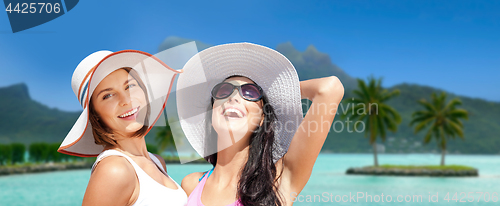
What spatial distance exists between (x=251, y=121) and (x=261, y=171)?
403 mm

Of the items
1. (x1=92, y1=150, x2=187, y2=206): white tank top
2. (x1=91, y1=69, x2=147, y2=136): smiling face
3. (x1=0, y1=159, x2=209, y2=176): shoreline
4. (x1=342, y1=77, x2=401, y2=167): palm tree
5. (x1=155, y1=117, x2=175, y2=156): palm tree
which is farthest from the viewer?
(x1=155, y1=117, x2=175, y2=156): palm tree

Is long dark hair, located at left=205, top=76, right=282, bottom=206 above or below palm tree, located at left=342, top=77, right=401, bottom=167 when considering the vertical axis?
above

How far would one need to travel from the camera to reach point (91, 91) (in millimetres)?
2408

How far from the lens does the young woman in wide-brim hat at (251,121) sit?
2615 mm

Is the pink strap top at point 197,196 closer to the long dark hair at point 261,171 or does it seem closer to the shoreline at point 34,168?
the long dark hair at point 261,171

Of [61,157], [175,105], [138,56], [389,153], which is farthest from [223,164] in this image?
[389,153]

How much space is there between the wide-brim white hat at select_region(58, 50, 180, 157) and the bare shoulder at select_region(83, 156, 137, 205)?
0.99 feet

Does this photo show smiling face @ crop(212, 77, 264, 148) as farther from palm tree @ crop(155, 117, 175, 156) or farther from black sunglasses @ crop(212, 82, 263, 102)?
palm tree @ crop(155, 117, 175, 156)

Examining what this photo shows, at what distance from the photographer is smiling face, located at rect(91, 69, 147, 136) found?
2.50 m

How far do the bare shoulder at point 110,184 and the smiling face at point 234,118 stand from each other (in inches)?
30.2

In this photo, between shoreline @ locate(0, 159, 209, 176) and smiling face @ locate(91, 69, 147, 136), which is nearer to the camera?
smiling face @ locate(91, 69, 147, 136)

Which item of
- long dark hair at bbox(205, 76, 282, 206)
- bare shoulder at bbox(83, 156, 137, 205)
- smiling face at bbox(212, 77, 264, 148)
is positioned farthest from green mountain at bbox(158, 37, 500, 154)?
bare shoulder at bbox(83, 156, 137, 205)

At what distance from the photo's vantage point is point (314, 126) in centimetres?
254

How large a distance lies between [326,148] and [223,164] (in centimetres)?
12756
